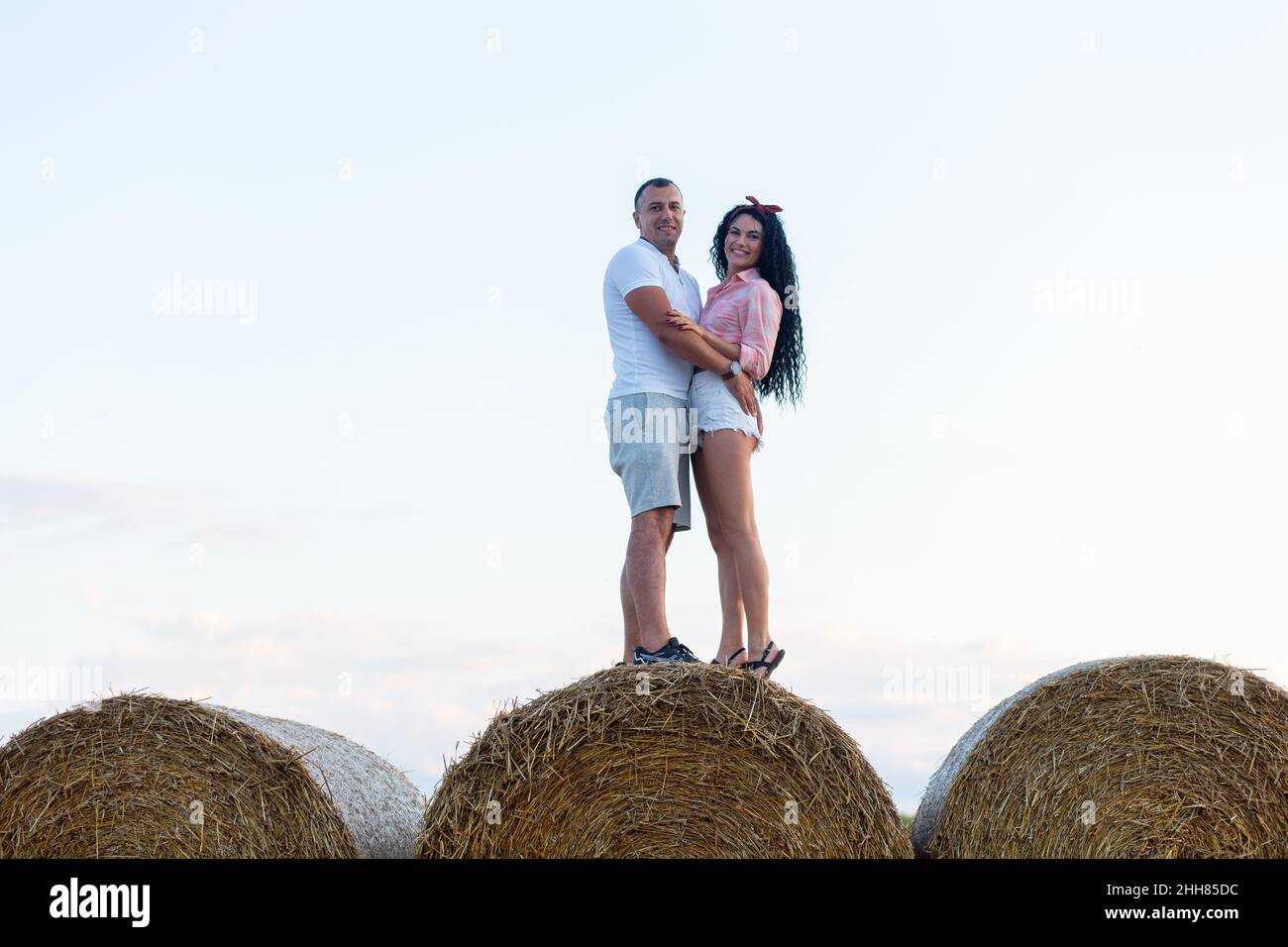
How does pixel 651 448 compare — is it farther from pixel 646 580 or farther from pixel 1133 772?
pixel 1133 772

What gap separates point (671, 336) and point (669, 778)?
5.55 feet

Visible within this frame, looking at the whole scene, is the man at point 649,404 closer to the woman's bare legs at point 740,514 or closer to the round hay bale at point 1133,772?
the woman's bare legs at point 740,514

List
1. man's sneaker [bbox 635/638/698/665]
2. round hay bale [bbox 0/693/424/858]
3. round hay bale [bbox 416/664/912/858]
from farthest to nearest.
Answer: man's sneaker [bbox 635/638/698/665] < round hay bale [bbox 0/693/424/858] < round hay bale [bbox 416/664/912/858]

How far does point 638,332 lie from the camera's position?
5.36m

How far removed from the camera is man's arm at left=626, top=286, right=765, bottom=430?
5.23 meters

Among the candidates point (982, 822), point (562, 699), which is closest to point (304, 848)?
point (562, 699)

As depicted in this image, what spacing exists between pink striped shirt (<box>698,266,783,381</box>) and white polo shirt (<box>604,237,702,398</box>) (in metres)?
0.12

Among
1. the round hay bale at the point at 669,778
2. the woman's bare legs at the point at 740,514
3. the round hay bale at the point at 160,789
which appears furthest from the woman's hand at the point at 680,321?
the round hay bale at the point at 160,789

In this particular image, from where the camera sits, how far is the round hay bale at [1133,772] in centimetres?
464

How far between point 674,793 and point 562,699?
0.44 metres

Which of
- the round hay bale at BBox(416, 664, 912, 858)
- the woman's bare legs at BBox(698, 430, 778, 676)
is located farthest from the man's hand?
the round hay bale at BBox(416, 664, 912, 858)

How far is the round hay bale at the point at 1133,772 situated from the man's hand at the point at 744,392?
1.47 m

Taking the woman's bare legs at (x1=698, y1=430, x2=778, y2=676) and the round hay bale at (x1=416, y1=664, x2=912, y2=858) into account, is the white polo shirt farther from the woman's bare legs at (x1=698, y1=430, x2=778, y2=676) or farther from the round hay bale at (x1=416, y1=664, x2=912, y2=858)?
the round hay bale at (x1=416, y1=664, x2=912, y2=858)
